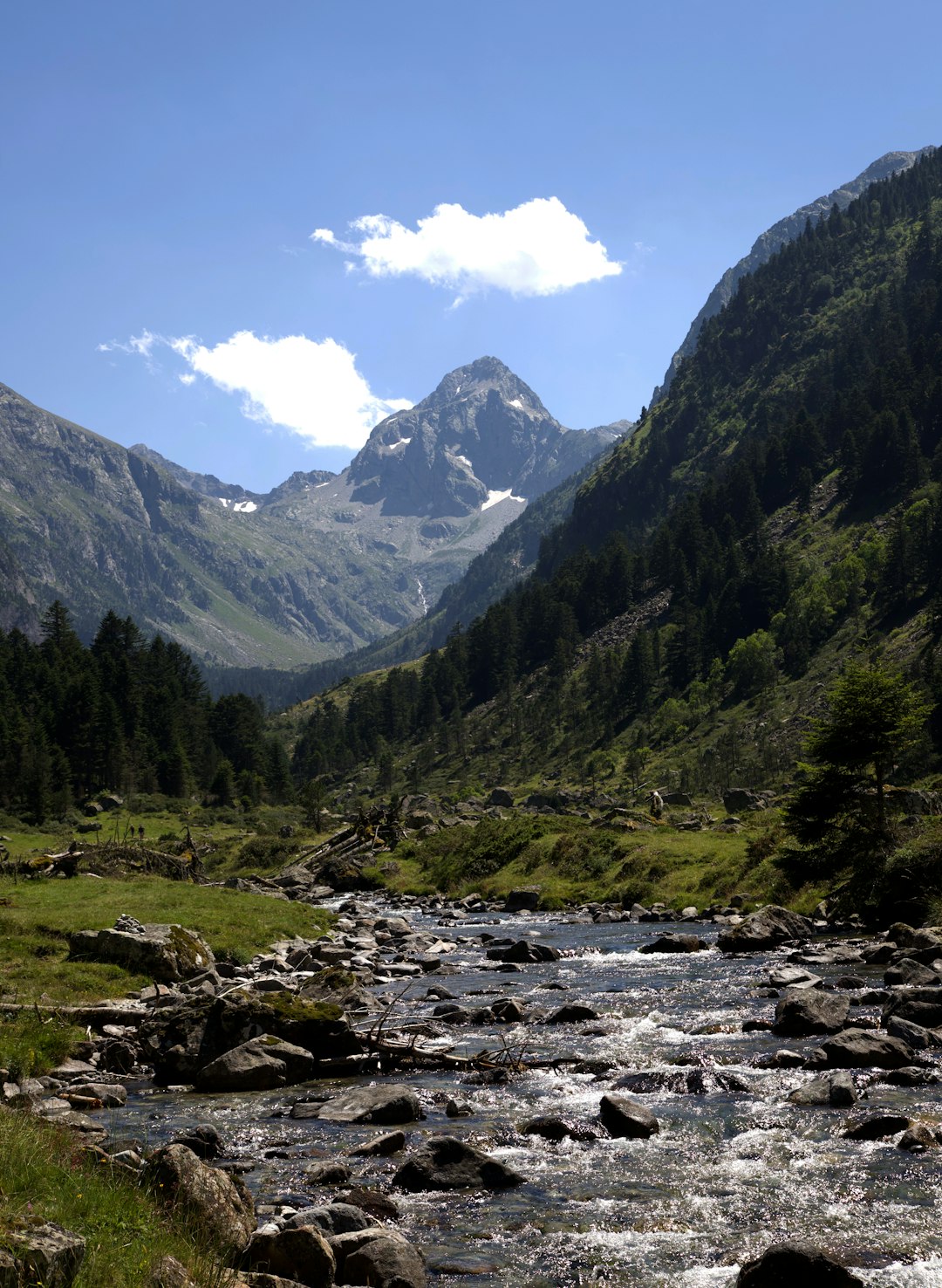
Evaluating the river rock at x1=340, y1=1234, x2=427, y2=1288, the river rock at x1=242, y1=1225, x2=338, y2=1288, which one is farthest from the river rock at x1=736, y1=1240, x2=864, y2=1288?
the river rock at x1=242, y1=1225, x2=338, y2=1288

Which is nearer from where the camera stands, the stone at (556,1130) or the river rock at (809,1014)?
the stone at (556,1130)

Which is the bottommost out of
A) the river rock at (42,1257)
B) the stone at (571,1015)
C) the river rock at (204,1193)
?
the stone at (571,1015)

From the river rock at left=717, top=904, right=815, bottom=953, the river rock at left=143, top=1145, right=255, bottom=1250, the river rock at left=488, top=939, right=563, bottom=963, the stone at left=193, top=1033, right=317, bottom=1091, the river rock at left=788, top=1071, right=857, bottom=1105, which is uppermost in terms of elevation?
the river rock at left=143, top=1145, right=255, bottom=1250

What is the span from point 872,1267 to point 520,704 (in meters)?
175

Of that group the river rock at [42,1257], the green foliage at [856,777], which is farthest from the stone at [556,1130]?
the green foliage at [856,777]

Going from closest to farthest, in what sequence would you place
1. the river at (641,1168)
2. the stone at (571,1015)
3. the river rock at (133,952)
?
1. the river at (641,1168)
2. the stone at (571,1015)
3. the river rock at (133,952)

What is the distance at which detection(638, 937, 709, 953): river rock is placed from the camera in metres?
38.4

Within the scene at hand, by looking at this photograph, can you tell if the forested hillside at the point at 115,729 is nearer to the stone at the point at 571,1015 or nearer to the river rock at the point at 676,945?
the river rock at the point at 676,945

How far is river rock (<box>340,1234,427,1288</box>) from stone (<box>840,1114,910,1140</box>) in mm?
8391

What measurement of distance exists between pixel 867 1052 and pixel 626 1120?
6.20 meters

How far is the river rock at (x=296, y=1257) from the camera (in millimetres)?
10867

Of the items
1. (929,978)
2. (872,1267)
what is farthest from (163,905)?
(872,1267)

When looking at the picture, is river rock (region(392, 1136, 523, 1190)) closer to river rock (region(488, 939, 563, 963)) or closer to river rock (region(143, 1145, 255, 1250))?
river rock (region(143, 1145, 255, 1250))

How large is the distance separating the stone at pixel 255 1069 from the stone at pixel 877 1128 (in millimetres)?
11874
